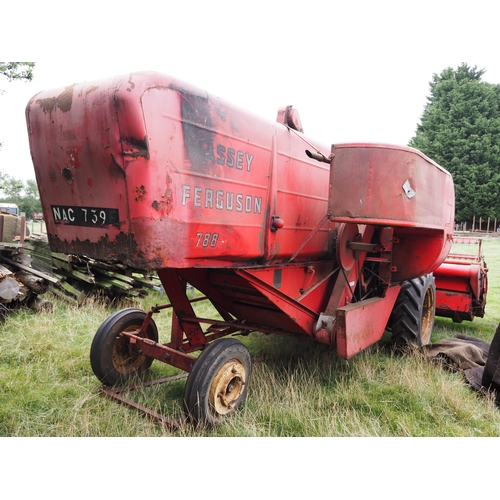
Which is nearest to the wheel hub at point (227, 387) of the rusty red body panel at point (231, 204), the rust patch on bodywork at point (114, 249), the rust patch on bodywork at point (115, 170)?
the rusty red body panel at point (231, 204)

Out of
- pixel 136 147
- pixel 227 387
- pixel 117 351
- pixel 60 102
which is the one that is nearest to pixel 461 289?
pixel 227 387

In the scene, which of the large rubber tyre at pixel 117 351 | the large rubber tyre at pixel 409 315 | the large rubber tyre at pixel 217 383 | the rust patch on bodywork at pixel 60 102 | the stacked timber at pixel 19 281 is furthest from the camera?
the stacked timber at pixel 19 281

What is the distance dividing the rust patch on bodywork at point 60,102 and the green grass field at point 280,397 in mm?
2331

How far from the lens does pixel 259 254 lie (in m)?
3.36

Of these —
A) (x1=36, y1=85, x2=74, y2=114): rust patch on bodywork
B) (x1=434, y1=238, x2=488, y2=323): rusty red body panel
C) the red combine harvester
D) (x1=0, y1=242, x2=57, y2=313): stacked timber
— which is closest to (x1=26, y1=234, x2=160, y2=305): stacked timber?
(x1=0, y1=242, x2=57, y2=313): stacked timber

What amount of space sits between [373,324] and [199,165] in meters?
2.73

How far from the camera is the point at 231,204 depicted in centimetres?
301

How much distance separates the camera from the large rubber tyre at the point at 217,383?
10.0ft

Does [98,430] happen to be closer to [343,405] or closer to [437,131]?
[343,405]

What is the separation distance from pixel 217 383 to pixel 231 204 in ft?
4.58

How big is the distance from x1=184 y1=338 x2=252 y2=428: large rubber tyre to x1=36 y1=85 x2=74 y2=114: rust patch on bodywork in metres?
2.01

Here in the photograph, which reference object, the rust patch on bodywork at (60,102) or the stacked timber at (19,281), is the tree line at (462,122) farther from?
the rust patch on bodywork at (60,102)

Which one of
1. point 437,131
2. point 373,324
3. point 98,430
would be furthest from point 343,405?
point 437,131

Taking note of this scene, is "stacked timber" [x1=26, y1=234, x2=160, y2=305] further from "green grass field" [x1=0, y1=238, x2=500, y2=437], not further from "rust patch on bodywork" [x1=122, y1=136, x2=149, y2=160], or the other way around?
"rust patch on bodywork" [x1=122, y1=136, x2=149, y2=160]
